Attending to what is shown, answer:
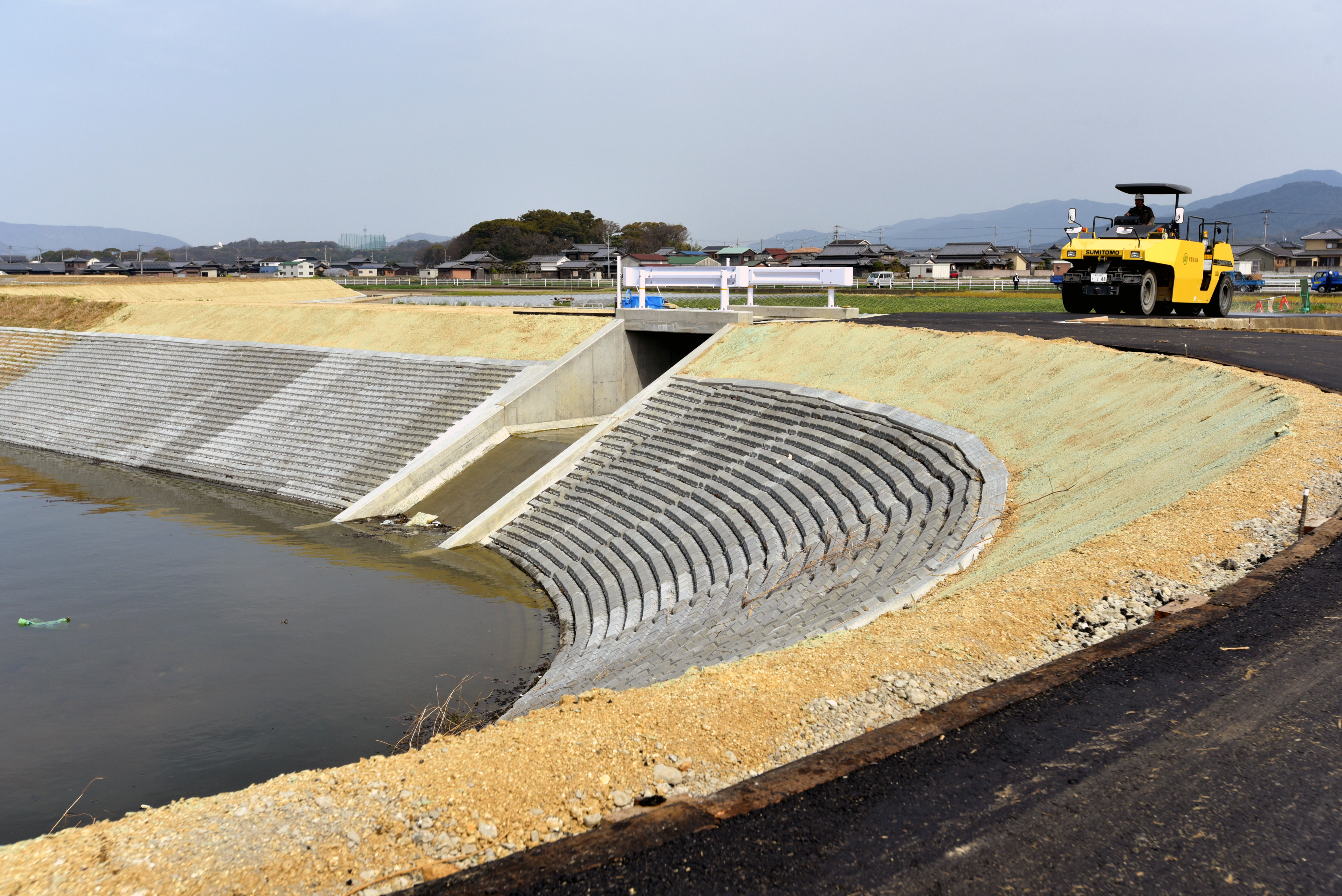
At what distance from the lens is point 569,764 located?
18.1 ft

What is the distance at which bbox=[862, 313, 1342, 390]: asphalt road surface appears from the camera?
15.6 m

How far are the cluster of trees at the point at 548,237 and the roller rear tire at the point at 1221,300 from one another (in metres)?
104

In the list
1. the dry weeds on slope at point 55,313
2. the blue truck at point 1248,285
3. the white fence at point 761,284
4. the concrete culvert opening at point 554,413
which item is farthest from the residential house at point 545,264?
the concrete culvert opening at point 554,413

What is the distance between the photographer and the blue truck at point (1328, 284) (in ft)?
141

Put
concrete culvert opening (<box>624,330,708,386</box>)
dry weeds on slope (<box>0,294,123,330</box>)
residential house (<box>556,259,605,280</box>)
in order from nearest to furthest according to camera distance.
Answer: concrete culvert opening (<box>624,330,708,386</box>) → dry weeds on slope (<box>0,294,123,330</box>) → residential house (<box>556,259,605,280</box>)

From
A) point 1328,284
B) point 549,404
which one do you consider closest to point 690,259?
point 1328,284

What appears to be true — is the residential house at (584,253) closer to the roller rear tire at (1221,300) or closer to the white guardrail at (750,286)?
the white guardrail at (750,286)

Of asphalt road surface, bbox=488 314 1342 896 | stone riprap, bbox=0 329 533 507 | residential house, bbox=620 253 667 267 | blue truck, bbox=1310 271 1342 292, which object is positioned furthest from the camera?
residential house, bbox=620 253 667 267

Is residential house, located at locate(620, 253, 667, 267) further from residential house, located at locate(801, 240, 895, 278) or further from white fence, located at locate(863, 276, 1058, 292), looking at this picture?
white fence, located at locate(863, 276, 1058, 292)

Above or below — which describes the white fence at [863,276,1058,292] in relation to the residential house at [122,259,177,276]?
below

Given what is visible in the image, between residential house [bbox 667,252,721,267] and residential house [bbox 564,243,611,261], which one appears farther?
residential house [bbox 564,243,611,261]

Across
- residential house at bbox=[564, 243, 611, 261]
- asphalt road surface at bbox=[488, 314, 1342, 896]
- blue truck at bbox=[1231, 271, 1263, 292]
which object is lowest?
asphalt road surface at bbox=[488, 314, 1342, 896]

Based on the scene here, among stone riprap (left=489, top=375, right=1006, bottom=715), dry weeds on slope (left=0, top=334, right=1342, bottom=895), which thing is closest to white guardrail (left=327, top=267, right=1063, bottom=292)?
stone riprap (left=489, top=375, right=1006, bottom=715)

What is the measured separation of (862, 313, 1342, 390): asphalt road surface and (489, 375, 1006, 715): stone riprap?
5.09m
